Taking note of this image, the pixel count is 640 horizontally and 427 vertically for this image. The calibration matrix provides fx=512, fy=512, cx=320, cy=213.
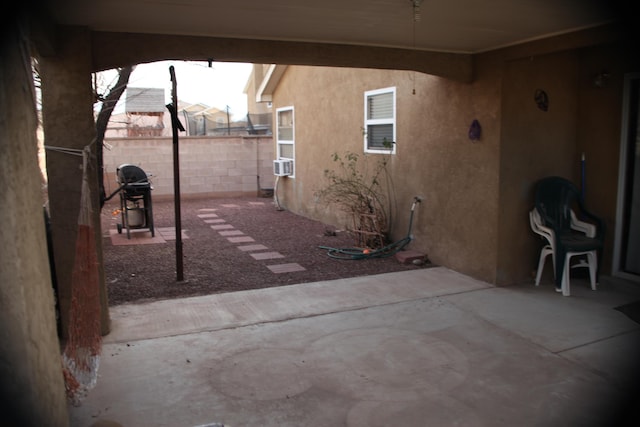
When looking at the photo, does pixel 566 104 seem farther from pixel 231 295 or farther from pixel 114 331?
pixel 114 331

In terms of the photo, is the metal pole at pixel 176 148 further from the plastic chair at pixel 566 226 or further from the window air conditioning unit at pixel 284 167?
the window air conditioning unit at pixel 284 167

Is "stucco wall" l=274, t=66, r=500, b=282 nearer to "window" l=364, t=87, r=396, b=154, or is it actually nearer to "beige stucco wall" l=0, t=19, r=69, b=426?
"window" l=364, t=87, r=396, b=154

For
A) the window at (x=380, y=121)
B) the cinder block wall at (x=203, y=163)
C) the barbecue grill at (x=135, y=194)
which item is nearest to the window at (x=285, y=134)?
the cinder block wall at (x=203, y=163)

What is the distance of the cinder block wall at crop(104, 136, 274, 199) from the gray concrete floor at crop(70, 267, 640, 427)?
831 centimetres

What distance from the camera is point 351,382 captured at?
11.6 feet

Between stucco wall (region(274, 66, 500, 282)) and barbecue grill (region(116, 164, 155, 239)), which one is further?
barbecue grill (region(116, 164, 155, 239))

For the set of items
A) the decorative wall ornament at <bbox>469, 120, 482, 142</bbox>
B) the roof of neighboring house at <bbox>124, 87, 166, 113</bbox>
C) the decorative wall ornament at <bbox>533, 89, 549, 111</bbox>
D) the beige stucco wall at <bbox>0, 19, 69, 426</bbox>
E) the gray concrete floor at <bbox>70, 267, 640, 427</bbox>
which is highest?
the roof of neighboring house at <bbox>124, 87, 166, 113</bbox>

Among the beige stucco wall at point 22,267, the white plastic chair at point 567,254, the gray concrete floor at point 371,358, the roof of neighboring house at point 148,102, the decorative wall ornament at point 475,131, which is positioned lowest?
the gray concrete floor at point 371,358

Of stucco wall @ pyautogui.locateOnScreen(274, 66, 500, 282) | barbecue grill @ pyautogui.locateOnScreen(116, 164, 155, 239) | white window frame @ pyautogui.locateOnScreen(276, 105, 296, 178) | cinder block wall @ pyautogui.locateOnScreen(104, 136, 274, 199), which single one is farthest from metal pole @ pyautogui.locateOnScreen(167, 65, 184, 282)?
cinder block wall @ pyautogui.locateOnScreen(104, 136, 274, 199)

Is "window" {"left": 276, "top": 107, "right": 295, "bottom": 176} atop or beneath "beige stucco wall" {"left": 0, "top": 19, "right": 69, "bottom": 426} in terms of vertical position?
atop

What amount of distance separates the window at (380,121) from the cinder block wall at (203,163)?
620 cm

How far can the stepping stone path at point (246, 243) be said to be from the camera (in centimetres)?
668

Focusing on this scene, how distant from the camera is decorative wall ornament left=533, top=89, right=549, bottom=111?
5.73 m

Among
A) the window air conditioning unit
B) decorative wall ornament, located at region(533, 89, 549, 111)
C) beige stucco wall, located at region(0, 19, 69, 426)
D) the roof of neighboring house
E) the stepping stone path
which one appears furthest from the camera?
the roof of neighboring house
